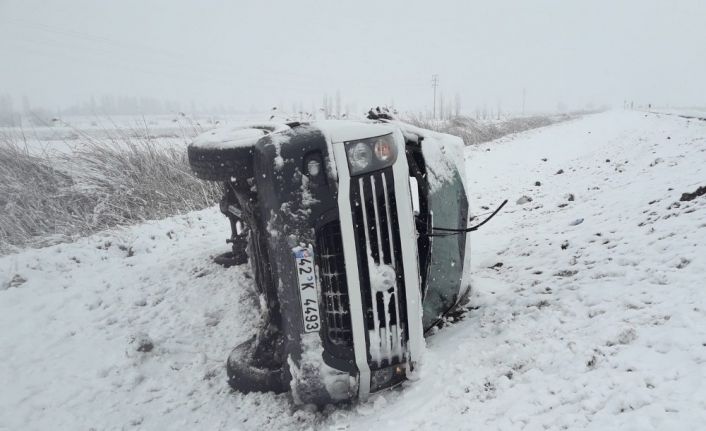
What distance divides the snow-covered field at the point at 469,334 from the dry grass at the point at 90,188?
58.4 inches

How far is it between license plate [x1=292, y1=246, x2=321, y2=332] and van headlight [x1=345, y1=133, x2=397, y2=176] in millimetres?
408

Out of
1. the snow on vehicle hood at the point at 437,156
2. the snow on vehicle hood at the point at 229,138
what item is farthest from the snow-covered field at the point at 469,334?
the snow on vehicle hood at the point at 229,138

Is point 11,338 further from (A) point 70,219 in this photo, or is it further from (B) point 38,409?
(A) point 70,219

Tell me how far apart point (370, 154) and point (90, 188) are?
5.89 metres

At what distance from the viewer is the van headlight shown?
1826 millimetres

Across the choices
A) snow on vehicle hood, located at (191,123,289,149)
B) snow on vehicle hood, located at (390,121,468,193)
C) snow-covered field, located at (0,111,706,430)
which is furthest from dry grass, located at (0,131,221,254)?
snow on vehicle hood, located at (390,121,468,193)

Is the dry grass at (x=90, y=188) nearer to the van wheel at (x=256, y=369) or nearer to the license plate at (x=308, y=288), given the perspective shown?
the van wheel at (x=256, y=369)

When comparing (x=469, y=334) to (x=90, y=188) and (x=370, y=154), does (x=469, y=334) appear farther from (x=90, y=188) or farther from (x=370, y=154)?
(x=90, y=188)

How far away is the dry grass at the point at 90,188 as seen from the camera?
217 inches

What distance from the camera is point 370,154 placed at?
185 centimetres

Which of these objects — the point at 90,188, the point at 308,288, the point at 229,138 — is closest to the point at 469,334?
the point at 308,288

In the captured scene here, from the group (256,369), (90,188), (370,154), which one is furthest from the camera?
(90,188)

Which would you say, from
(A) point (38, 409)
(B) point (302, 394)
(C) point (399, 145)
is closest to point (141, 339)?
(A) point (38, 409)

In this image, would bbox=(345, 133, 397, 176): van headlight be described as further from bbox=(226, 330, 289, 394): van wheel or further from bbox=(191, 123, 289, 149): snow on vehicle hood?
bbox=(226, 330, 289, 394): van wheel
